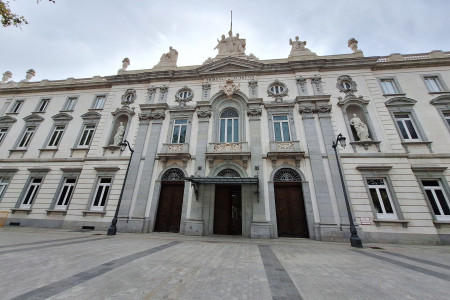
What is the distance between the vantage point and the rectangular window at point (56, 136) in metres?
16.0

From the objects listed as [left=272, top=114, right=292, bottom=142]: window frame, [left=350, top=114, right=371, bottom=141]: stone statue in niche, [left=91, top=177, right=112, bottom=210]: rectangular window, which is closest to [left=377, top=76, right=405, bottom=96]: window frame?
[left=350, top=114, right=371, bottom=141]: stone statue in niche

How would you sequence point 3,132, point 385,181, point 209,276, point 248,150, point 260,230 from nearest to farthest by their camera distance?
point 209,276 → point 260,230 → point 385,181 → point 248,150 → point 3,132

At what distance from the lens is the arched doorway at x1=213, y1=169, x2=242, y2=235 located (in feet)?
39.4

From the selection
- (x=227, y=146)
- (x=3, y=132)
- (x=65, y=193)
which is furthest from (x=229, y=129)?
(x=3, y=132)

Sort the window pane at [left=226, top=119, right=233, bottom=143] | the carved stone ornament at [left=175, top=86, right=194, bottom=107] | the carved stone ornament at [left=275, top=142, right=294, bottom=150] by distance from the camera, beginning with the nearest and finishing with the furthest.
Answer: the carved stone ornament at [left=275, top=142, right=294, bottom=150] → the window pane at [left=226, top=119, right=233, bottom=143] → the carved stone ornament at [left=175, top=86, right=194, bottom=107]

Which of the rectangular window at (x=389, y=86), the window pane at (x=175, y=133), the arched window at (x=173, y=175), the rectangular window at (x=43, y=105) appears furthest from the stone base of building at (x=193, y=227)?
the rectangular window at (x=43, y=105)

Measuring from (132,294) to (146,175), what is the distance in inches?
426

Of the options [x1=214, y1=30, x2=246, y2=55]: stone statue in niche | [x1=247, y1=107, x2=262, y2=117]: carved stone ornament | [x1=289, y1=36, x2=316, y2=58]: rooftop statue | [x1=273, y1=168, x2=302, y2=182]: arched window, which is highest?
[x1=214, y1=30, x2=246, y2=55]: stone statue in niche

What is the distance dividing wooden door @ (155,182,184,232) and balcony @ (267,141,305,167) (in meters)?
7.05

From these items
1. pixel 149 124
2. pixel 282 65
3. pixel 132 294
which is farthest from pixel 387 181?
pixel 149 124

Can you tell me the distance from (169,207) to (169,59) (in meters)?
15.0

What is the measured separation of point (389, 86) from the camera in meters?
14.5

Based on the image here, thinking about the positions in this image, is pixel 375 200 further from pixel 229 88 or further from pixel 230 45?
pixel 230 45

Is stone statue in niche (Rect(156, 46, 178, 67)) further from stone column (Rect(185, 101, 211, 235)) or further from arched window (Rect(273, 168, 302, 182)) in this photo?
arched window (Rect(273, 168, 302, 182))
